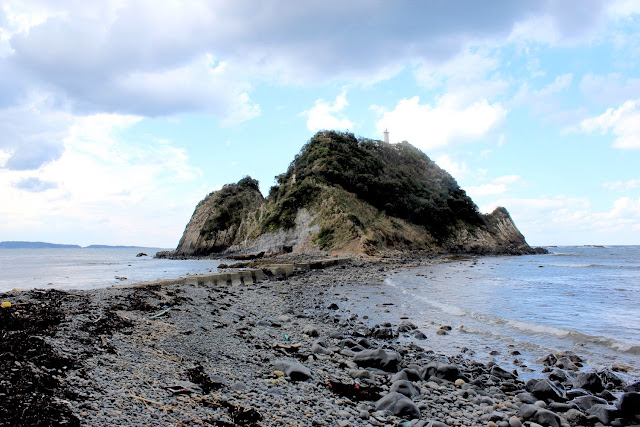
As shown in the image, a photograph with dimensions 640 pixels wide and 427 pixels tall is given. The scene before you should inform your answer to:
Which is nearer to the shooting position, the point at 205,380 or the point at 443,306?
the point at 205,380

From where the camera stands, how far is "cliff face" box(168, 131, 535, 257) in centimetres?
4909

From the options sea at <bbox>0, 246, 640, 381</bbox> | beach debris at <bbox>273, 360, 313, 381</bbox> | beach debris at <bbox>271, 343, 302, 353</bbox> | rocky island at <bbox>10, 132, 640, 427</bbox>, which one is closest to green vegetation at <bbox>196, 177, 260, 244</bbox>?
sea at <bbox>0, 246, 640, 381</bbox>

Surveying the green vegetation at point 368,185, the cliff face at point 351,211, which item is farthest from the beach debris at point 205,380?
the green vegetation at point 368,185

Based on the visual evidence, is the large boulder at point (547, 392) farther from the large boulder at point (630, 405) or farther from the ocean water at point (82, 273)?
the ocean water at point (82, 273)

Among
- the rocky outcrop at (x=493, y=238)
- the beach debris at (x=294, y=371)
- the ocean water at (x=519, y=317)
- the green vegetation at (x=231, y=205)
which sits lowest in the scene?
the ocean water at (x=519, y=317)

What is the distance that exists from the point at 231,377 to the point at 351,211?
4484 centimetres

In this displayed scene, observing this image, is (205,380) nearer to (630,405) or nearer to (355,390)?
(355,390)

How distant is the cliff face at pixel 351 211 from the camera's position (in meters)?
49.1

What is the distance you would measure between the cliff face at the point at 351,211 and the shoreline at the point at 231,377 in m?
35.5

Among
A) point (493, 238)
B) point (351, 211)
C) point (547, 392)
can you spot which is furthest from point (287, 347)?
point (493, 238)

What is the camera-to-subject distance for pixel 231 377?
5.05m

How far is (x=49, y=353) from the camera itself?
4.34 m

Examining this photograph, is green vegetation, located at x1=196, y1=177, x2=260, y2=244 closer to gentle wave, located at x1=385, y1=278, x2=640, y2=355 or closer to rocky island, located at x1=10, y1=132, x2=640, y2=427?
rocky island, located at x1=10, y1=132, x2=640, y2=427

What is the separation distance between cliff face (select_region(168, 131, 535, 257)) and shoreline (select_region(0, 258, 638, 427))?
116 ft
